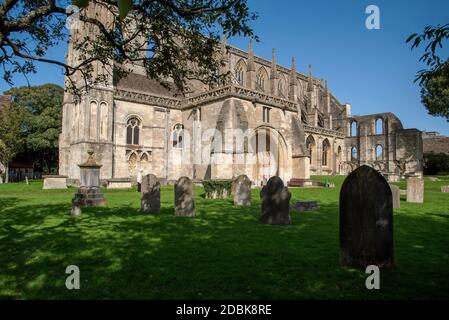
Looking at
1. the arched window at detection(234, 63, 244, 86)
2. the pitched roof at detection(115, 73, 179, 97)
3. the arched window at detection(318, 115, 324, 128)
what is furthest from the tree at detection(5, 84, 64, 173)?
the arched window at detection(318, 115, 324, 128)

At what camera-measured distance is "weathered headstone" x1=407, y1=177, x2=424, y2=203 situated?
13523 millimetres

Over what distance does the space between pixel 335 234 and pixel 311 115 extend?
3724 cm

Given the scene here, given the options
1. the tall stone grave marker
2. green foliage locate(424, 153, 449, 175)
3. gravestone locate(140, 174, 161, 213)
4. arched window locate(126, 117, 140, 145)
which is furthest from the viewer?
green foliage locate(424, 153, 449, 175)

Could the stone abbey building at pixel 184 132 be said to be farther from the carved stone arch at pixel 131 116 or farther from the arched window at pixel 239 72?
the arched window at pixel 239 72

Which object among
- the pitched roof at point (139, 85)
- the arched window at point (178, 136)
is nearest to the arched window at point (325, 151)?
the arched window at point (178, 136)

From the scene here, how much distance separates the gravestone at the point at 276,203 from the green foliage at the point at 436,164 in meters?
47.8

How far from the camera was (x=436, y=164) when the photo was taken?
1836 inches

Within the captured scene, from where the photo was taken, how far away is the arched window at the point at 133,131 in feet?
87.2

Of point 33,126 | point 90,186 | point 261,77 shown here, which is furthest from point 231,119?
point 33,126

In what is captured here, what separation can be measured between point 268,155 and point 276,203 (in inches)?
720

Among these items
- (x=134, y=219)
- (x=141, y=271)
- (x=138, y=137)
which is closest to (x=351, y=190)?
(x=141, y=271)

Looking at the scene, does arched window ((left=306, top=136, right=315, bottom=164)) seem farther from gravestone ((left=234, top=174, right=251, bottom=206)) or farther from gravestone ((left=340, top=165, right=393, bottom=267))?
gravestone ((left=340, top=165, right=393, bottom=267))

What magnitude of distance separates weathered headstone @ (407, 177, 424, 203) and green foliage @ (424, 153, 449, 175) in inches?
1554
